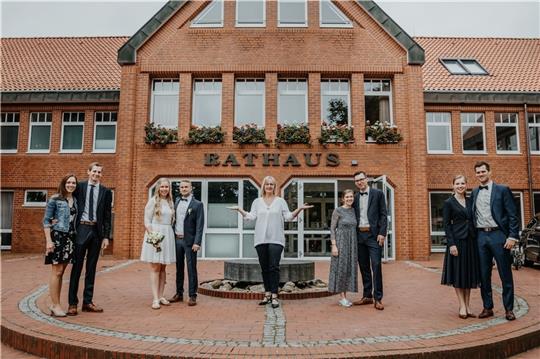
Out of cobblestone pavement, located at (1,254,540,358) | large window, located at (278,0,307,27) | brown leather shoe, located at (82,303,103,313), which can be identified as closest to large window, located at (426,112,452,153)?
large window, located at (278,0,307,27)

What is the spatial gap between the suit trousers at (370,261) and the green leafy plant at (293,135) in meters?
7.95

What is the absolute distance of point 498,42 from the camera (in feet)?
74.1

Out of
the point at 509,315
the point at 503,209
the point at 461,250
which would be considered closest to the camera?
the point at 509,315

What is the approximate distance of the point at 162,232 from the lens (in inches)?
262

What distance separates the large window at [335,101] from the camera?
1527 centimetres

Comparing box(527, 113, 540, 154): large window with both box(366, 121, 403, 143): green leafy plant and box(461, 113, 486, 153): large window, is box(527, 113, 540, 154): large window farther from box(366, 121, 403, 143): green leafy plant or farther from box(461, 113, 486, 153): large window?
box(366, 121, 403, 143): green leafy plant

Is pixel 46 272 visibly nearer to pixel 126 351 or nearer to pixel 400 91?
pixel 126 351

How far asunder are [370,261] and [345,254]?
0.46 metres

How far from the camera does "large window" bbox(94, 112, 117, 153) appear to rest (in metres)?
17.5

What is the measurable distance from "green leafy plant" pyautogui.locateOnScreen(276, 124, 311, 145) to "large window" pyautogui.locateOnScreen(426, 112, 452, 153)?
5461 mm

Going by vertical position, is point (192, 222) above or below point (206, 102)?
below

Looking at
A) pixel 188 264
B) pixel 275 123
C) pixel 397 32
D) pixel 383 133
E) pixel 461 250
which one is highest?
pixel 397 32

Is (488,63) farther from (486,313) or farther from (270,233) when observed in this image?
(270,233)

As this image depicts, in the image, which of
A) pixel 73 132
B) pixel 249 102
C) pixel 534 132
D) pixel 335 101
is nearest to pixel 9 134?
pixel 73 132
